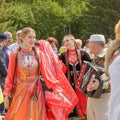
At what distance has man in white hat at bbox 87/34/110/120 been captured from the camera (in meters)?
6.12

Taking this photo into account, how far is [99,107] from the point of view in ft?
22.2

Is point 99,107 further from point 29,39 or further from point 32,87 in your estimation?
point 29,39

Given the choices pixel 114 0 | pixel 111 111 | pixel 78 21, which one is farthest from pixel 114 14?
pixel 111 111

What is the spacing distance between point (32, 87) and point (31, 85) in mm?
31

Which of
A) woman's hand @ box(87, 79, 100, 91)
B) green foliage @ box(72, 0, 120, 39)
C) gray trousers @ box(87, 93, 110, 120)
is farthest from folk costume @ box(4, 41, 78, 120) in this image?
green foliage @ box(72, 0, 120, 39)

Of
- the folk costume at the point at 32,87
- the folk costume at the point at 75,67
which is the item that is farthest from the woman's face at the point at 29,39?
the folk costume at the point at 75,67

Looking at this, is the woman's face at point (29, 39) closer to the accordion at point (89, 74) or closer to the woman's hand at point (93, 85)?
the accordion at point (89, 74)

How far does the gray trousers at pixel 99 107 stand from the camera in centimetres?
662

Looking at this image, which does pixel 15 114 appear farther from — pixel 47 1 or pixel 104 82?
pixel 47 1

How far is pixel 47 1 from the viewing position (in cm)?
6088

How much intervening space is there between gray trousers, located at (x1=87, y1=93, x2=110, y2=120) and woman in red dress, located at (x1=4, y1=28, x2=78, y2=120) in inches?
16.4

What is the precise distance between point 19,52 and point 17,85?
0.46 metres

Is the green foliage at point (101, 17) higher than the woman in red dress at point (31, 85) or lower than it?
higher

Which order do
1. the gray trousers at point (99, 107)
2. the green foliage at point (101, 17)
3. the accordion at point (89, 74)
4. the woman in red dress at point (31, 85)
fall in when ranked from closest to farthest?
the accordion at point (89, 74) → the gray trousers at point (99, 107) → the woman in red dress at point (31, 85) → the green foliage at point (101, 17)
